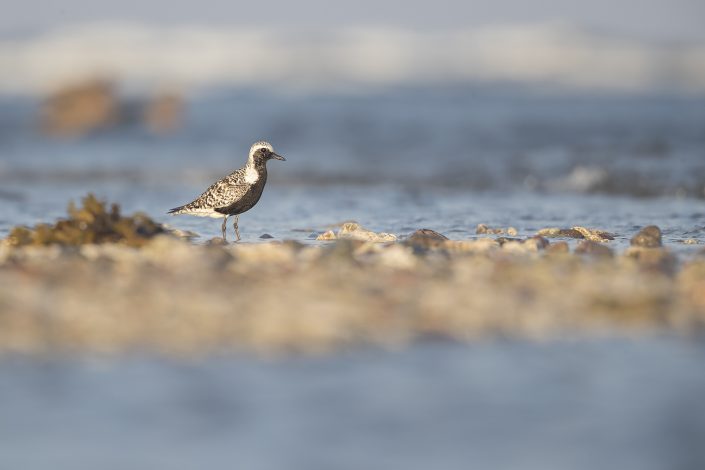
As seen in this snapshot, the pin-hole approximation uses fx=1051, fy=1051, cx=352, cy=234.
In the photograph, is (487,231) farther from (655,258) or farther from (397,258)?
(397,258)

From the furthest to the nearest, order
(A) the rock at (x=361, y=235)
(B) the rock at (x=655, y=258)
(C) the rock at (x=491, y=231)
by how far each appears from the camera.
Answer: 1. (C) the rock at (x=491, y=231)
2. (A) the rock at (x=361, y=235)
3. (B) the rock at (x=655, y=258)

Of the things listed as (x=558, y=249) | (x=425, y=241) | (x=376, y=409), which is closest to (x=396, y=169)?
(x=425, y=241)

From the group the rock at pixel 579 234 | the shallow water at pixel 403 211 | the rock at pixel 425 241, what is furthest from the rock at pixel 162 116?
the rock at pixel 425 241

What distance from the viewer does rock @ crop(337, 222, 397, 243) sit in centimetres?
1074

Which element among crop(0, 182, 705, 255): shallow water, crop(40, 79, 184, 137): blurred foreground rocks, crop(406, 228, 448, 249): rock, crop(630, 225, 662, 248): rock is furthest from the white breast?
crop(40, 79, 184, 137): blurred foreground rocks

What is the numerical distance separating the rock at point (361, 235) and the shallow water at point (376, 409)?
15.0 feet

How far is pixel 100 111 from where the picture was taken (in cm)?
3641

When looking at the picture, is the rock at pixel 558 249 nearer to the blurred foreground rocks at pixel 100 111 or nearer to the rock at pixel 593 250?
the rock at pixel 593 250

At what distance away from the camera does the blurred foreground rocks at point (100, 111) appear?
35.6 meters

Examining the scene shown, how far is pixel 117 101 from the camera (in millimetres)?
37781

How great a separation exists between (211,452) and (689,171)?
17.7 meters

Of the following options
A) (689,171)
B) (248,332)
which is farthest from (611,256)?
(689,171)

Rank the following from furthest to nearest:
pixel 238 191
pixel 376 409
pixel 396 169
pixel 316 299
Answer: pixel 396 169, pixel 238 191, pixel 316 299, pixel 376 409

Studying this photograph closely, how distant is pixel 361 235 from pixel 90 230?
112 inches
